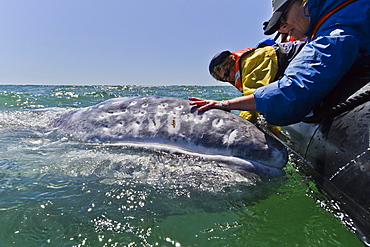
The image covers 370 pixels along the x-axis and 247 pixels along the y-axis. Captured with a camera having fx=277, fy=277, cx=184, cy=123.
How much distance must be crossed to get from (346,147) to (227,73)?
285cm

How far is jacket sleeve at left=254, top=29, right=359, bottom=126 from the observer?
2.19 meters

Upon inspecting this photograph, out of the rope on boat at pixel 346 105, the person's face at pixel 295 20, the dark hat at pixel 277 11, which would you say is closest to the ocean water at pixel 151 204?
the rope on boat at pixel 346 105

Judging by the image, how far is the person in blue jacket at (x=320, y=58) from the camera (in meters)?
2.17

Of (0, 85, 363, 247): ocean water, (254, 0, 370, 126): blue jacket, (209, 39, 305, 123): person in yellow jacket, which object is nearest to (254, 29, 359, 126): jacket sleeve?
(254, 0, 370, 126): blue jacket

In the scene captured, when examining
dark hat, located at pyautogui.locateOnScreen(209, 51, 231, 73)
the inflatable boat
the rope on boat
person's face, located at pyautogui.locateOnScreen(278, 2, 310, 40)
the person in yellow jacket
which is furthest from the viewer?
dark hat, located at pyautogui.locateOnScreen(209, 51, 231, 73)

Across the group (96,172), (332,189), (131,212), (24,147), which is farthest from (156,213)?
(24,147)

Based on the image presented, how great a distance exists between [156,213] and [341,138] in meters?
1.52

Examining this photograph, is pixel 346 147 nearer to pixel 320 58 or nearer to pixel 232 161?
pixel 320 58

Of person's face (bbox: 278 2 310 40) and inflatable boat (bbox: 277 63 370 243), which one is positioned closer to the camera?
inflatable boat (bbox: 277 63 370 243)

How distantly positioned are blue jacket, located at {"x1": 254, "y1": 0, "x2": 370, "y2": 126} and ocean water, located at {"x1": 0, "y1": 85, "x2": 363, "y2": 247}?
0.73 meters

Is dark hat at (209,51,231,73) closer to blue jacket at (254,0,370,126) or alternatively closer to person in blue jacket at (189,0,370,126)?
person in blue jacket at (189,0,370,126)

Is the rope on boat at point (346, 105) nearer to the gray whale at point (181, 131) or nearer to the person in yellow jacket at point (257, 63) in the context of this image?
the gray whale at point (181, 131)

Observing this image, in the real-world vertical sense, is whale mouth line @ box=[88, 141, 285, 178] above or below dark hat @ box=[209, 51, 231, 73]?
below

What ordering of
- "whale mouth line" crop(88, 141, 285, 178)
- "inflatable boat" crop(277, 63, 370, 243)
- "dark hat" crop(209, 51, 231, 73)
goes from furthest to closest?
1. "dark hat" crop(209, 51, 231, 73)
2. "whale mouth line" crop(88, 141, 285, 178)
3. "inflatable boat" crop(277, 63, 370, 243)
